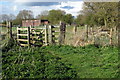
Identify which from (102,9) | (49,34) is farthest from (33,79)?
(102,9)

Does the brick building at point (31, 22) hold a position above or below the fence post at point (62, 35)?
above

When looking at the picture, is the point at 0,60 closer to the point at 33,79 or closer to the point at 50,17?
the point at 33,79

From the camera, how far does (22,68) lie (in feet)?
17.4

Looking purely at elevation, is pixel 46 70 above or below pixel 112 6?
below

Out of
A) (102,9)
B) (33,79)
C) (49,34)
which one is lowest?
(33,79)

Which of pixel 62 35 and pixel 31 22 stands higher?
pixel 31 22

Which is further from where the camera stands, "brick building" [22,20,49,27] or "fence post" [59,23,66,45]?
"brick building" [22,20,49,27]

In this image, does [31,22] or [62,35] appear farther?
[31,22]

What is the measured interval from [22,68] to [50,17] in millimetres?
35730

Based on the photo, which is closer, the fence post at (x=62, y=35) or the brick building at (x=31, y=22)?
the fence post at (x=62, y=35)

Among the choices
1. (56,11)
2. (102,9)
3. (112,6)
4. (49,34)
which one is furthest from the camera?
(56,11)

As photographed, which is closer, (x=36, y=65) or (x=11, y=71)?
(x=11, y=71)

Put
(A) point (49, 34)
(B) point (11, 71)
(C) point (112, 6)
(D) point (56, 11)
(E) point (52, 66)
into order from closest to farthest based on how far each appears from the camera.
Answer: (B) point (11, 71) < (E) point (52, 66) < (A) point (49, 34) < (C) point (112, 6) < (D) point (56, 11)

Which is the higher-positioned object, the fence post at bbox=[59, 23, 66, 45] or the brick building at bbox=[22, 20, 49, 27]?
the brick building at bbox=[22, 20, 49, 27]
